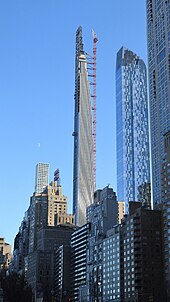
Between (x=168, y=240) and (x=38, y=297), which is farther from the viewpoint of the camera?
(x=168, y=240)

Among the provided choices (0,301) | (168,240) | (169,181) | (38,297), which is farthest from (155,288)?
(0,301)

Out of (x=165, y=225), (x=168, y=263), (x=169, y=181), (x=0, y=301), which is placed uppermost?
(x=169, y=181)

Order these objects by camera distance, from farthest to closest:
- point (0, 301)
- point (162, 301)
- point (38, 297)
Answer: point (162, 301) < point (38, 297) < point (0, 301)

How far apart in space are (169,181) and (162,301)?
43.2 m

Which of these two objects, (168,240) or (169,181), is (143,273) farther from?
(169,181)

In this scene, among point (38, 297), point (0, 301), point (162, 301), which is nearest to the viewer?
point (0, 301)

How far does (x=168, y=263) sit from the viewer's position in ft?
634

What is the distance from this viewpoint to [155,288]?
195500 mm

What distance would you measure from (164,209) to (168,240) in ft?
37.4

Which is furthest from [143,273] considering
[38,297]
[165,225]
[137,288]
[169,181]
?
[38,297]

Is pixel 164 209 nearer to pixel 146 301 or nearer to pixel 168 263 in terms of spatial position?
pixel 168 263

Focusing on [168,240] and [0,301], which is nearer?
[0,301]

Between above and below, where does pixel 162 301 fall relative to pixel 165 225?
below

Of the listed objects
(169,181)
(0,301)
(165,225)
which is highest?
(169,181)
